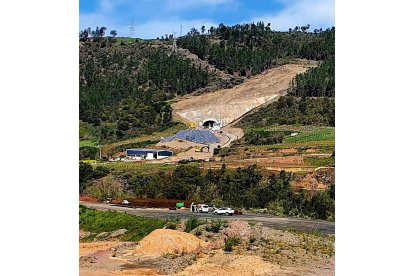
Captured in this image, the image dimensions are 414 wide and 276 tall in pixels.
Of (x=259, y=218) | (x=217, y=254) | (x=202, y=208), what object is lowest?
(x=217, y=254)

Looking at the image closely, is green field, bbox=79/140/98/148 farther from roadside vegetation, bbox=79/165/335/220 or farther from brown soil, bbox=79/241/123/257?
brown soil, bbox=79/241/123/257

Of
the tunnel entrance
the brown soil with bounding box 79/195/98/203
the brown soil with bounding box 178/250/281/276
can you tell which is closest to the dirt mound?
the brown soil with bounding box 178/250/281/276

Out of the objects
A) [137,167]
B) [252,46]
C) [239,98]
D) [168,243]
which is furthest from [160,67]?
[168,243]

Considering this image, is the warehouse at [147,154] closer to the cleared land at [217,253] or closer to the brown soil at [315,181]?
the brown soil at [315,181]

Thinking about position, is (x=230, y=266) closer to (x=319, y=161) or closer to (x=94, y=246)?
(x=94, y=246)
